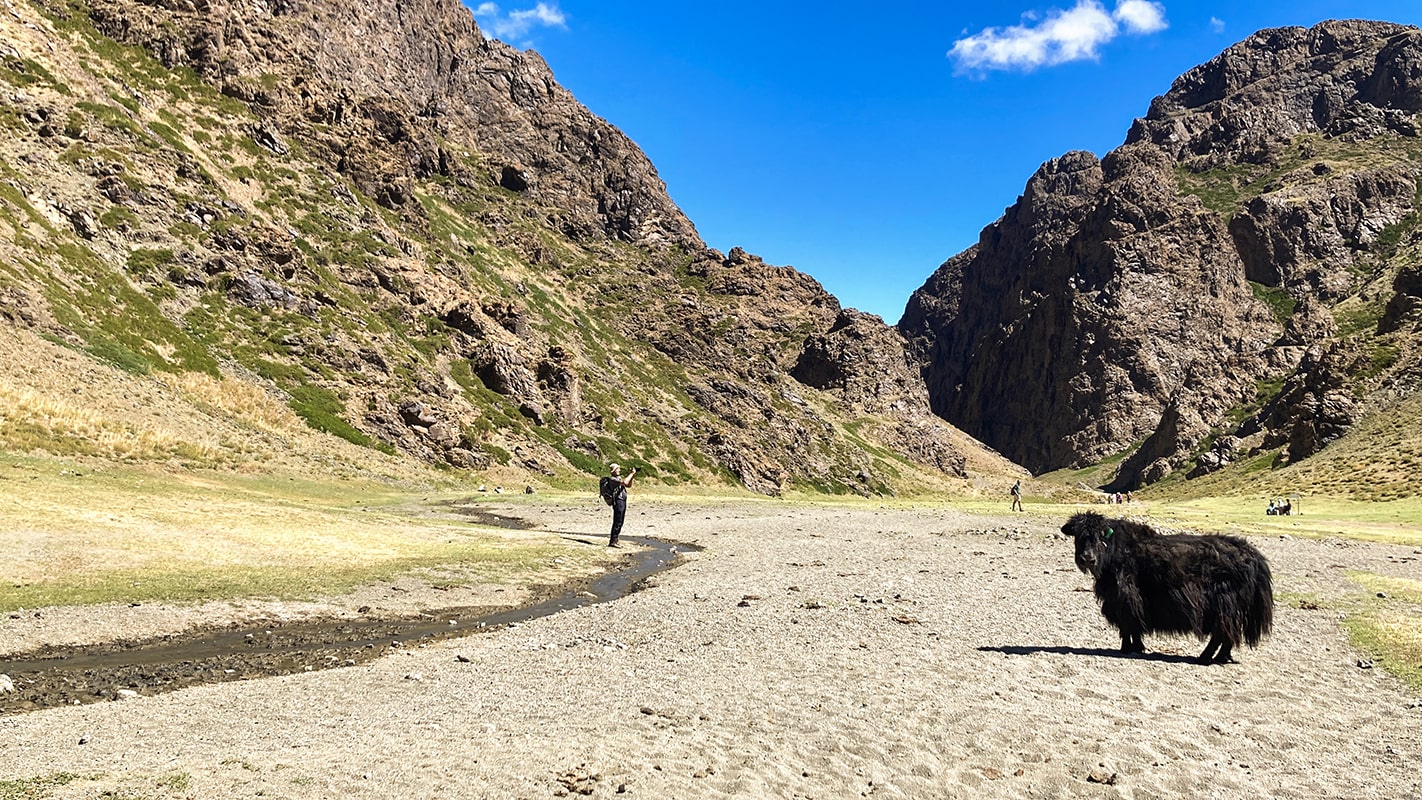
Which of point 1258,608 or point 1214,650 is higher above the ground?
point 1258,608

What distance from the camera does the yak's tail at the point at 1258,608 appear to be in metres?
12.8

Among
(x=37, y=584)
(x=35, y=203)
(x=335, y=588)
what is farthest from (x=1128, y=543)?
(x=35, y=203)

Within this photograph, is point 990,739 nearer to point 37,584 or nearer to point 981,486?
point 37,584

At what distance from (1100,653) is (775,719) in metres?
7.21

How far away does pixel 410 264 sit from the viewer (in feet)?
293

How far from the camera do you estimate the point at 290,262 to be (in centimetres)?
7338

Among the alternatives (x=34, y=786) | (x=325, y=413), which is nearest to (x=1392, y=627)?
(x=34, y=786)

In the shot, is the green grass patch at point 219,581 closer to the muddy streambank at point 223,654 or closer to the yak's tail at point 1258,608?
the muddy streambank at point 223,654

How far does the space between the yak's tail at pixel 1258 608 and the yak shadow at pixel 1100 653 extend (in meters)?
1.00

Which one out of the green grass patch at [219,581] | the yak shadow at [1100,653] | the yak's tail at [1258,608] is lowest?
the green grass patch at [219,581]

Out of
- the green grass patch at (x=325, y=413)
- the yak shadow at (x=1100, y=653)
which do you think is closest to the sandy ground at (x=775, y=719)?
the yak shadow at (x=1100, y=653)

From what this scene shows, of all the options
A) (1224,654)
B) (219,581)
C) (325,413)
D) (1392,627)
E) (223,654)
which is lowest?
(223,654)

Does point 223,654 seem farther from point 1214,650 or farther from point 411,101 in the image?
point 411,101

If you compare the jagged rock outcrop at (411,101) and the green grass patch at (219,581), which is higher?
the jagged rock outcrop at (411,101)
